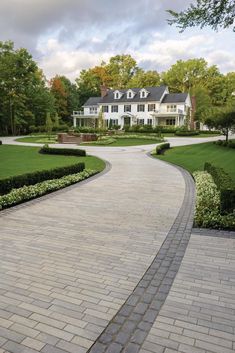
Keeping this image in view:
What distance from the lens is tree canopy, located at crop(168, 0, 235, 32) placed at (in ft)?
25.8

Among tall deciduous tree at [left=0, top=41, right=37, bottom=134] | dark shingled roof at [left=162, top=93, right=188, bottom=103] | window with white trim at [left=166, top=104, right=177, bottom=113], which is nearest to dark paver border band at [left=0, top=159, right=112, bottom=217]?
tall deciduous tree at [left=0, top=41, right=37, bottom=134]

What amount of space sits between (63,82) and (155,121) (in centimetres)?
2551

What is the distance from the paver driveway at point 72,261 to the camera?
3.46 meters

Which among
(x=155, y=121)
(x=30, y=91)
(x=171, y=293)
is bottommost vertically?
(x=171, y=293)

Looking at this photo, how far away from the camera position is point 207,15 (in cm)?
801

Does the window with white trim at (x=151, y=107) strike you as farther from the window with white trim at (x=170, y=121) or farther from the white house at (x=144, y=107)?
the window with white trim at (x=170, y=121)

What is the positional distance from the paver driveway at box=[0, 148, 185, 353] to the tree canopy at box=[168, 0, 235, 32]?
17.1ft

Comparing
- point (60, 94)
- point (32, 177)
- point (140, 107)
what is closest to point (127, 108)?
point (140, 107)

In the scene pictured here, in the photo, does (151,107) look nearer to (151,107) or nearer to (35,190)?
(151,107)

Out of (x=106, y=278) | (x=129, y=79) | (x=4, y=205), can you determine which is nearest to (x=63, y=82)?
(x=129, y=79)

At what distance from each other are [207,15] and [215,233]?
18.9 feet

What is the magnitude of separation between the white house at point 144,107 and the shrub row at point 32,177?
4080 cm

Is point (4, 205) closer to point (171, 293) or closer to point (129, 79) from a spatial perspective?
point (171, 293)

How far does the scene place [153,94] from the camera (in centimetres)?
5472
